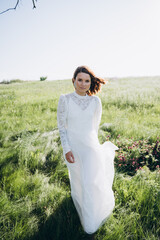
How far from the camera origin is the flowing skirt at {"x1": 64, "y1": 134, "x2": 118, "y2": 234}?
1.72 metres

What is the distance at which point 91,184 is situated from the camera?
1769mm

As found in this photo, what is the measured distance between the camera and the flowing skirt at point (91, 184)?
1.72m

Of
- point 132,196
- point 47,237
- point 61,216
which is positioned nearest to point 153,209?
point 132,196

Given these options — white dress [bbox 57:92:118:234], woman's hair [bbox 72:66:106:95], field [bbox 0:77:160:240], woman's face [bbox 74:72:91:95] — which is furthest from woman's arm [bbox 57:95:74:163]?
field [bbox 0:77:160:240]

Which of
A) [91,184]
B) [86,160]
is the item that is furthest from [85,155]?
[91,184]

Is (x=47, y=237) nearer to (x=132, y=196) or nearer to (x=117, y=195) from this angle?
(x=117, y=195)

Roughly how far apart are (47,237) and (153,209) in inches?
57.6

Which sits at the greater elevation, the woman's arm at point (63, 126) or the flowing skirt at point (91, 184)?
the woman's arm at point (63, 126)

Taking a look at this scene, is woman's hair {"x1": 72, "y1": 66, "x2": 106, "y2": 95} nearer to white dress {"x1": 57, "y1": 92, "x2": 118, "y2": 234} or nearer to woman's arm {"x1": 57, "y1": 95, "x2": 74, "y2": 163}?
white dress {"x1": 57, "y1": 92, "x2": 118, "y2": 234}

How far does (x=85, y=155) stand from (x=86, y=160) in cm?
7

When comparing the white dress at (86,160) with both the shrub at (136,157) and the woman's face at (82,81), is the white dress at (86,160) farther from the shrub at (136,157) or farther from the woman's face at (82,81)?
the shrub at (136,157)

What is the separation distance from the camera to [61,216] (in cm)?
205

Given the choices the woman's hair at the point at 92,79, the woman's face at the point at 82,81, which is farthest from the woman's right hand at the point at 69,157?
the woman's hair at the point at 92,79

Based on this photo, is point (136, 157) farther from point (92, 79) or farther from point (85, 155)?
point (92, 79)
